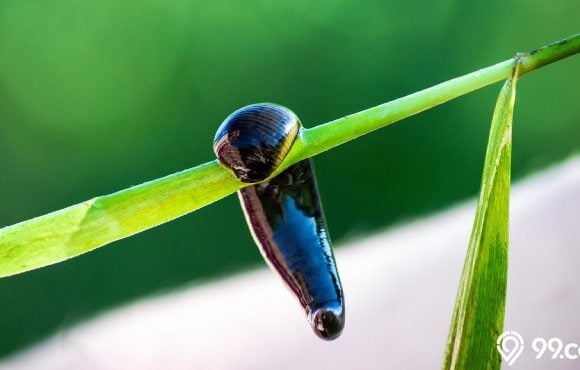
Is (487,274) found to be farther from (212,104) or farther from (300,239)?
(212,104)

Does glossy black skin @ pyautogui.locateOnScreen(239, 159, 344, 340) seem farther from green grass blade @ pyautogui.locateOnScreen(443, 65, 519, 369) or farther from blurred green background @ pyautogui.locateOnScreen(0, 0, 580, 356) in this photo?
blurred green background @ pyautogui.locateOnScreen(0, 0, 580, 356)

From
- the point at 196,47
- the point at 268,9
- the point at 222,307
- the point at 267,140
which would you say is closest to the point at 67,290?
the point at 222,307

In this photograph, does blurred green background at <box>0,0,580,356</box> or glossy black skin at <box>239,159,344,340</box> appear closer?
glossy black skin at <box>239,159,344,340</box>

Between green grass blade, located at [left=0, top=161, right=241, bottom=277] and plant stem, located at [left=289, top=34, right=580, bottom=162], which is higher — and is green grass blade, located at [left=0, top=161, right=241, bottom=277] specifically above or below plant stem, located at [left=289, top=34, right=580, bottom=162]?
below

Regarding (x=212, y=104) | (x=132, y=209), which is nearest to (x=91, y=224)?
(x=132, y=209)

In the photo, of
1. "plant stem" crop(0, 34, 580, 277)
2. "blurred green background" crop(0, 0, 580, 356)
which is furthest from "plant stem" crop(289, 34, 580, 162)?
"blurred green background" crop(0, 0, 580, 356)

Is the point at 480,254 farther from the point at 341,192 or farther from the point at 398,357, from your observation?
the point at 341,192

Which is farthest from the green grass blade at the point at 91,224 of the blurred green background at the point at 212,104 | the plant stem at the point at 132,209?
the blurred green background at the point at 212,104

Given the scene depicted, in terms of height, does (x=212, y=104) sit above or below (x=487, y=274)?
above
